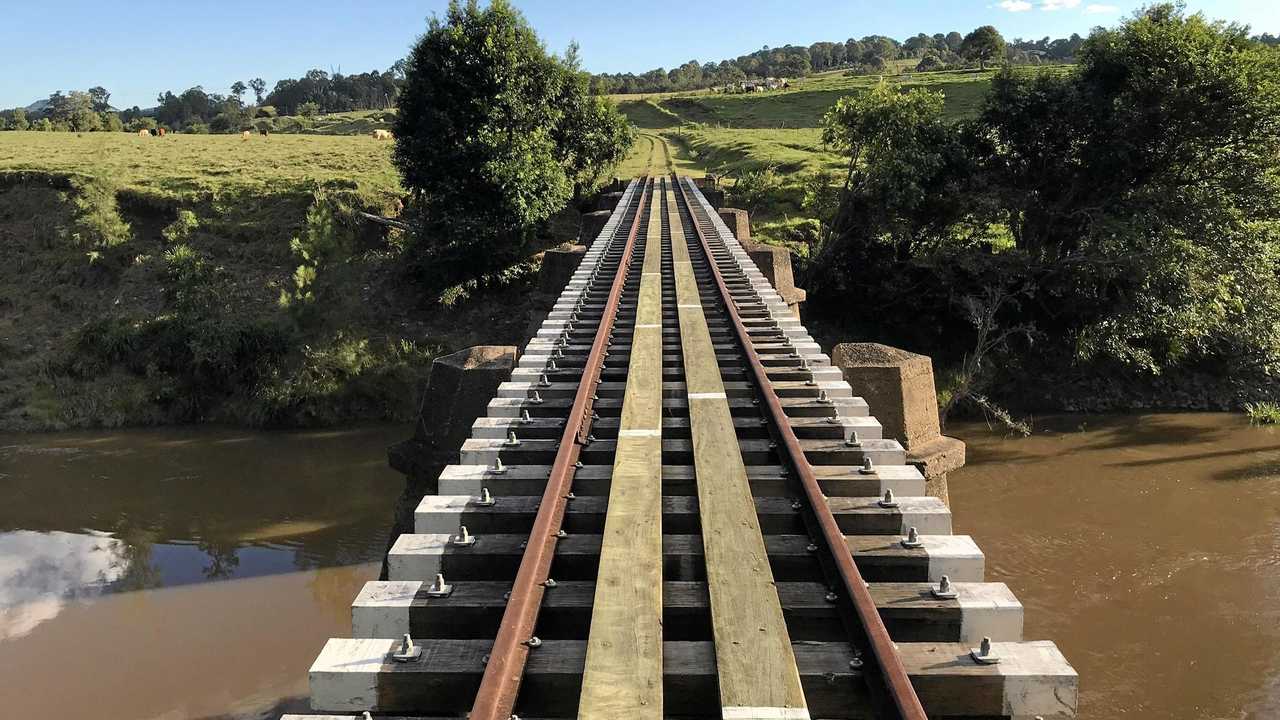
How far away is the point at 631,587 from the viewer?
11.0ft

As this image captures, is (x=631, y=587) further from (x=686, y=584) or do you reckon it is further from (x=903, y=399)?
(x=903, y=399)

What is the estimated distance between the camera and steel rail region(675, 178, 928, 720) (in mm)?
2584

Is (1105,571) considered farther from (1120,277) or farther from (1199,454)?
(1120,277)

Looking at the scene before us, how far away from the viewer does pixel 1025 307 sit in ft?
59.5

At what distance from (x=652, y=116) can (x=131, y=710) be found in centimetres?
7193

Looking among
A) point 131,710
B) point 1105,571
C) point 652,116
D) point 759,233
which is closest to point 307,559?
point 131,710

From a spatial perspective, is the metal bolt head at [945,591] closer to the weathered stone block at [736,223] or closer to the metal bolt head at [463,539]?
the metal bolt head at [463,539]

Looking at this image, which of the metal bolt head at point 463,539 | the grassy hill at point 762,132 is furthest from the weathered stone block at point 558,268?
the grassy hill at point 762,132

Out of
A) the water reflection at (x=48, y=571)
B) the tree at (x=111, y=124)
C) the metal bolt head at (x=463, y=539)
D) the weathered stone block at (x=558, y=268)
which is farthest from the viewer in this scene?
the tree at (x=111, y=124)

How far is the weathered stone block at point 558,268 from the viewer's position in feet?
43.1

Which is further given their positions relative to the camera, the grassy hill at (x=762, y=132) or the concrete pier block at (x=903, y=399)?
the grassy hill at (x=762, y=132)

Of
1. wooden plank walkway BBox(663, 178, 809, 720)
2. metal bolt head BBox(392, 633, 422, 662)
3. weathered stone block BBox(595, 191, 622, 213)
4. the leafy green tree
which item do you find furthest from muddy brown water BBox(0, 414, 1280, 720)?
the leafy green tree

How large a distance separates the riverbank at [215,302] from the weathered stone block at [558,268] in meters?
5.92

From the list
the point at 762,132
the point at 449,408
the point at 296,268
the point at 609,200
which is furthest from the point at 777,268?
the point at 762,132
